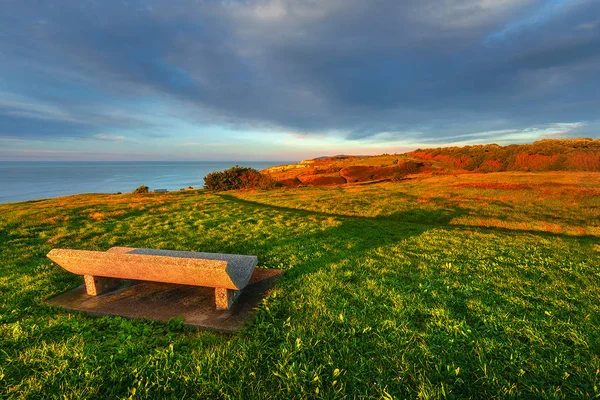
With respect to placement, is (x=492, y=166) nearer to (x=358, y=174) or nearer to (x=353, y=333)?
(x=358, y=174)

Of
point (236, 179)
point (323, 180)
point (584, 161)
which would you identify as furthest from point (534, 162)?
point (236, 179)

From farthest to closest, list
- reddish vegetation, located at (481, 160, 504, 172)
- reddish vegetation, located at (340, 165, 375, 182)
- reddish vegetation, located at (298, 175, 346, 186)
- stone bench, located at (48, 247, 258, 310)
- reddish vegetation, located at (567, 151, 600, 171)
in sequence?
reddish vegetation, located at (340, 165, 375, 182)
reddish vegetation, located at (298, 175, 346, 186)
reddish vegetation, located at (481, 160, 504, 172)
reddish vegetation, located at (567, 151, 600, 171)
stone bench, located at (48, 247, 258, 310)

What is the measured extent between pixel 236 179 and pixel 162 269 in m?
42.3

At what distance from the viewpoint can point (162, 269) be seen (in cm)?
477

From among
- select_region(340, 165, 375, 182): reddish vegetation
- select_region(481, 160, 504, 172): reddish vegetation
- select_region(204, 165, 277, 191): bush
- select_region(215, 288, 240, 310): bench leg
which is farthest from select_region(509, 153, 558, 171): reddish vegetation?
select_region(215, 288, 240, 310): bench leg

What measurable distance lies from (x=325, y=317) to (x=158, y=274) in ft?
10.8

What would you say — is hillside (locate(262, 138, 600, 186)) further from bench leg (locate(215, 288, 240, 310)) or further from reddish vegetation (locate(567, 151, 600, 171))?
bench leg (locate(215, 288, 240, 310))

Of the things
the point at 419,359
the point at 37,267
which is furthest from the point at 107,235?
the point at 419,359

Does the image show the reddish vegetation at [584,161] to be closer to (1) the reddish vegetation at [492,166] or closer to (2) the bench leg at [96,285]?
(1) the reddish vegetation at [492,166]

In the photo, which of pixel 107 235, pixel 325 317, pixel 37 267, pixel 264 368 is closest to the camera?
pixel 264 368

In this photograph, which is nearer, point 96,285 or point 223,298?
point 223,298

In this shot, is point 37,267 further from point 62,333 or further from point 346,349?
point 346,349

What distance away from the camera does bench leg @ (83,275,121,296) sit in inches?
218

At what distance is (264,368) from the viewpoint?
145 inches
